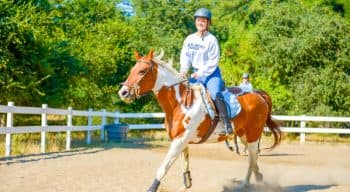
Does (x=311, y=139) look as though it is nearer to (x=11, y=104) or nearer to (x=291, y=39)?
(x=291, y=39)

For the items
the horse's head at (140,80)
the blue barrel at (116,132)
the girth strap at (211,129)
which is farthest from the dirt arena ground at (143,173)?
the blue barrel at (116,132)

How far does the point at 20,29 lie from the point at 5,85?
82.0 inches

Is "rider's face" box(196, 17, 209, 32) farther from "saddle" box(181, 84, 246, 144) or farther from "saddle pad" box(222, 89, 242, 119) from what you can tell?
"saddle pad" box(222, 89, 242, 119)

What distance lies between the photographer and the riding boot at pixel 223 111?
8703 millimetres

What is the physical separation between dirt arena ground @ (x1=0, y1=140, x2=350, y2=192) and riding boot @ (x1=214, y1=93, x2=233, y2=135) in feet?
3.64

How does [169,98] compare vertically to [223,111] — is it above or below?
above

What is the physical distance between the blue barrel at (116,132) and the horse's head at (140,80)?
14118 millimetres

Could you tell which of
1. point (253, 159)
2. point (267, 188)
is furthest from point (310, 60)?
point (267, 188)

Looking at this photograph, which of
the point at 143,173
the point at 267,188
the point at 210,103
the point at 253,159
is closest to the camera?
the point at 210,103

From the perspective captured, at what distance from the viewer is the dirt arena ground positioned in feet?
30.5

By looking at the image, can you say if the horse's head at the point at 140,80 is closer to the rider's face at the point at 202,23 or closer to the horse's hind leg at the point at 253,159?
the rider's face at the point at 202,23

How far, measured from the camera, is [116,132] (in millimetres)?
22094

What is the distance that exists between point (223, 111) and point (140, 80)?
5.30 ft

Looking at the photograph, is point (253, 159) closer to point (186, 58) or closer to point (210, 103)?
point (210, 103)
